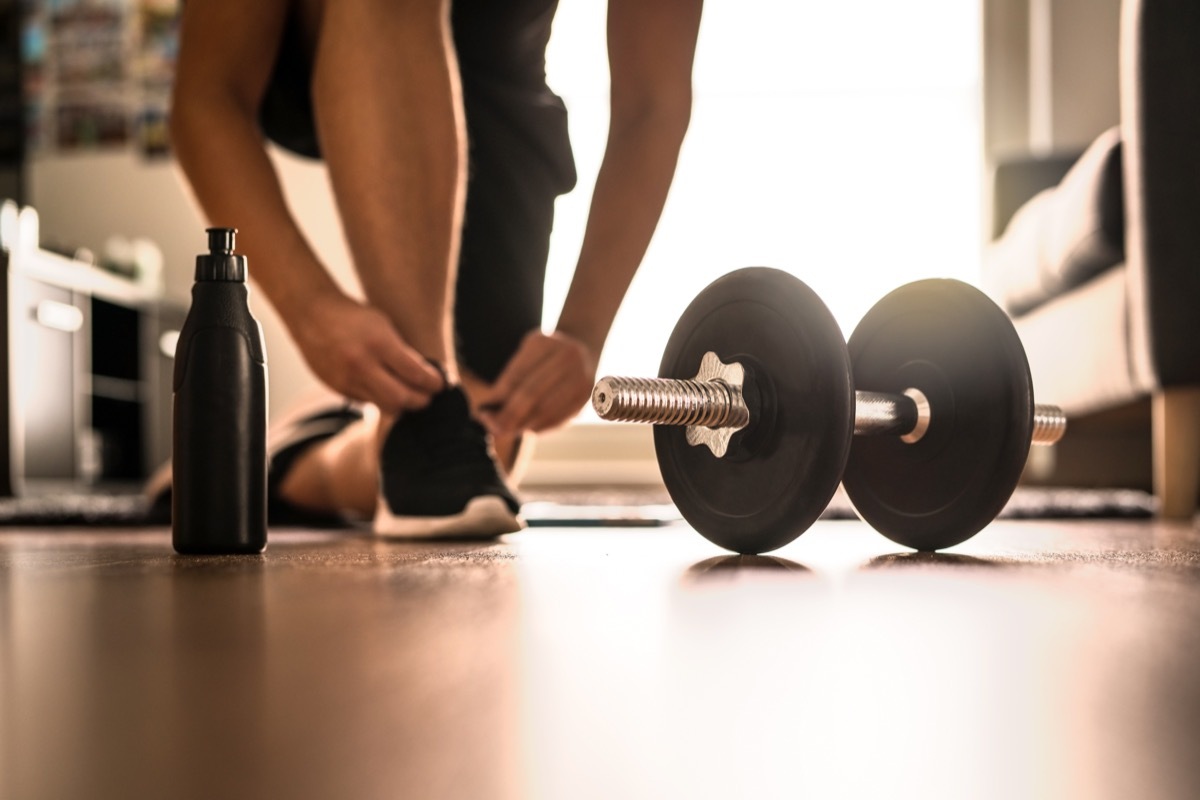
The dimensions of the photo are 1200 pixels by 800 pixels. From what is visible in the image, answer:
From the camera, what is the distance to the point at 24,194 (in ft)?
13.6

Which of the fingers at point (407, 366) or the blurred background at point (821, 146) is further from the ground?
the blurred background at point (821, 146)

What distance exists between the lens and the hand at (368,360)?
3.05 ft

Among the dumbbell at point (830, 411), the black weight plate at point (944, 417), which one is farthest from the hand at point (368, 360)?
the black weight plate at point (944, 417)

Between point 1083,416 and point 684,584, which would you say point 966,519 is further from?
point 1083,416

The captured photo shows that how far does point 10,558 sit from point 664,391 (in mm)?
522

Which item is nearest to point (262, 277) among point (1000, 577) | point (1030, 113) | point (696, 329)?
point (696, 329)

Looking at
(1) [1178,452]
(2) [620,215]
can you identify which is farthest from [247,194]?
(1) [1178,452]

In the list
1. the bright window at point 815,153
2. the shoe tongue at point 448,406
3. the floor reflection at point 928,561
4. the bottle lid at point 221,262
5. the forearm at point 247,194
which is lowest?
the floor reflection at point 928,561

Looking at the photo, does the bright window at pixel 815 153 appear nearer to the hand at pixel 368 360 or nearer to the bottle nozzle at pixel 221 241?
the hand at pixel 368 360

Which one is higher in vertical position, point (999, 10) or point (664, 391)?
Answer: point (999, 10)

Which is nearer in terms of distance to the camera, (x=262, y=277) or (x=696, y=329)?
(x=696, y=329)

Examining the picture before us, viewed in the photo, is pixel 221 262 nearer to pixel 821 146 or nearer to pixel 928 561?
pixel 928 561

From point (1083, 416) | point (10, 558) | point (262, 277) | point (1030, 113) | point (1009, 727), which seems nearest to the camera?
point (1009, 727)

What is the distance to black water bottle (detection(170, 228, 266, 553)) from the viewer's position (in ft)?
2.64
